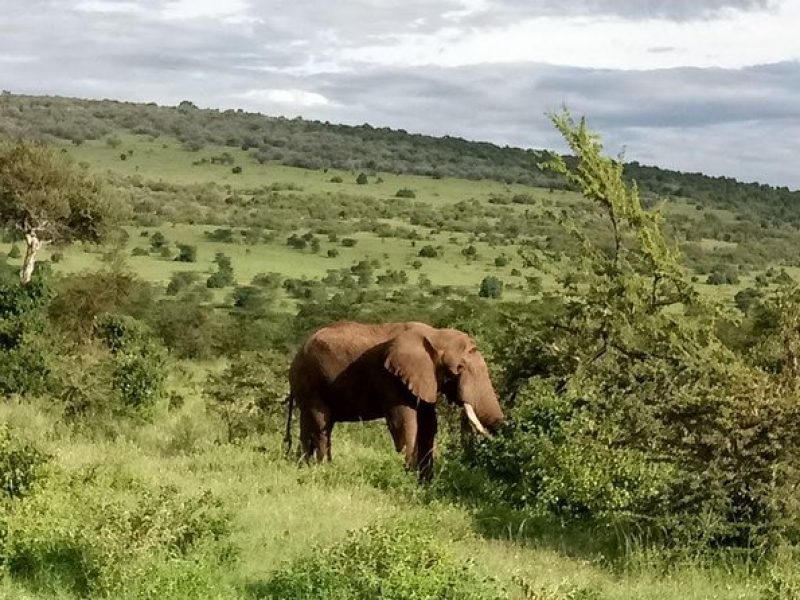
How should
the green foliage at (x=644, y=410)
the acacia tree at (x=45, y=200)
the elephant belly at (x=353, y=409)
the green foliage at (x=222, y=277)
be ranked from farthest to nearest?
1. the green foliage at (x=222, y=277)
2. the acacia tree at (x=45, y=200)
3. the elephant belly at (x=353, y=409)
4. the green foliage at (x=644, y=410)

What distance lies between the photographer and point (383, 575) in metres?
7.59

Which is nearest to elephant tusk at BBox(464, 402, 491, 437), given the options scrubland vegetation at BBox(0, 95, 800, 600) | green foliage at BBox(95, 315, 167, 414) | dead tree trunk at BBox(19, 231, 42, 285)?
scrubland vegetation at BBox(0, 95, 800, 600)

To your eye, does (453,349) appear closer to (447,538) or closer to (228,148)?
(447,538)

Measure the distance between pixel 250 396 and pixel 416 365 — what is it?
4853mm

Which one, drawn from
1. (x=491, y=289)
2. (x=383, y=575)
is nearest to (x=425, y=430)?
(x=383, y=575)

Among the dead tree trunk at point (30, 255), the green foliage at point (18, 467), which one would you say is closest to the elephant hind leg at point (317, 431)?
the green foliage at point (18, 467)

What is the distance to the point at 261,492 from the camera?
35.2 feet

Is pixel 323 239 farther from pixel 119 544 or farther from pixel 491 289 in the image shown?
pixel 119 544

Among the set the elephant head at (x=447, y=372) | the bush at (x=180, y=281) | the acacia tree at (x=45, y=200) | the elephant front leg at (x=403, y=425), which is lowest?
the bush at (x=180, y=281)

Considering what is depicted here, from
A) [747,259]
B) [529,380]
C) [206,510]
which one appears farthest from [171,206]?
[206,510]

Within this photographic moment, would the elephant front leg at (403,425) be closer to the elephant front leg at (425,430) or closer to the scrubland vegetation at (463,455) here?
the elephant front leg at (425,430)

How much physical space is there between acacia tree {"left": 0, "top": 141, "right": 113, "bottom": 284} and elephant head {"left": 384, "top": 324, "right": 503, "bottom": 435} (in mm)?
13020

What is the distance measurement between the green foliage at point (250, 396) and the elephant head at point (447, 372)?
3.50 metres

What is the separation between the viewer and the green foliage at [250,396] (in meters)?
15.5
